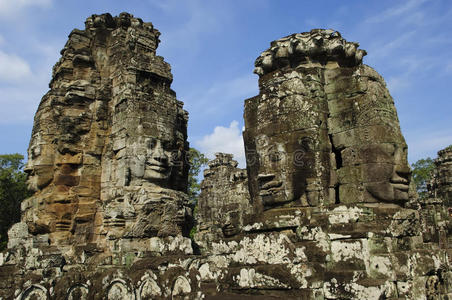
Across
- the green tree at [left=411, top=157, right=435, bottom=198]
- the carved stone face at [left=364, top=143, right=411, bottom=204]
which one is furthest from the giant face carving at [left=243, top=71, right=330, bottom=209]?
the green tree at [left=411, top=157, right=435, bottom=198]

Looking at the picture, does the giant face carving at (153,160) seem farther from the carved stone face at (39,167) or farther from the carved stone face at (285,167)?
the carved stone face at (285,167)

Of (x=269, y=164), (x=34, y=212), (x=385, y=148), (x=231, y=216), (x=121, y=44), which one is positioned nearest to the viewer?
(x=385, y=148)

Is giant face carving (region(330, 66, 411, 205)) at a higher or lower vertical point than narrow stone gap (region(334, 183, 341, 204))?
higher

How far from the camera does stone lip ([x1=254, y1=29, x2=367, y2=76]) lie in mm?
5047

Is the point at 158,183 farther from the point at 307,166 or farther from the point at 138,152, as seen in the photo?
the point at 307,166

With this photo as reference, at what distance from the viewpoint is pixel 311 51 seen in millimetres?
5051

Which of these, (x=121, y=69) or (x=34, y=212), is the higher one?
(x=121, y=69)

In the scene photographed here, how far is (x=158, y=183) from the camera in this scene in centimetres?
1055

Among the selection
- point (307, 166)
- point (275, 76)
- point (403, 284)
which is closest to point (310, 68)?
point (275, 76)

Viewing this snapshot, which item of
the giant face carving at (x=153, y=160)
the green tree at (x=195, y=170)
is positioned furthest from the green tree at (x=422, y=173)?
the giant face carving at (x=153, y=160)

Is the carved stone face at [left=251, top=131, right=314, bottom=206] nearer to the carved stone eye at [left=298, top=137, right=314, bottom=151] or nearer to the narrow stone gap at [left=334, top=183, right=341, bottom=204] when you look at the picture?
the carved stone eye at [left=298, top=137, right=314, bottom=151]

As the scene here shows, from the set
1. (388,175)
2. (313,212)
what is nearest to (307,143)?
(313,212)

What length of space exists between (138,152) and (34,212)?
3958mm

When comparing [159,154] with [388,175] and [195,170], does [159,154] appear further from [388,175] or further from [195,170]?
[195,170]
